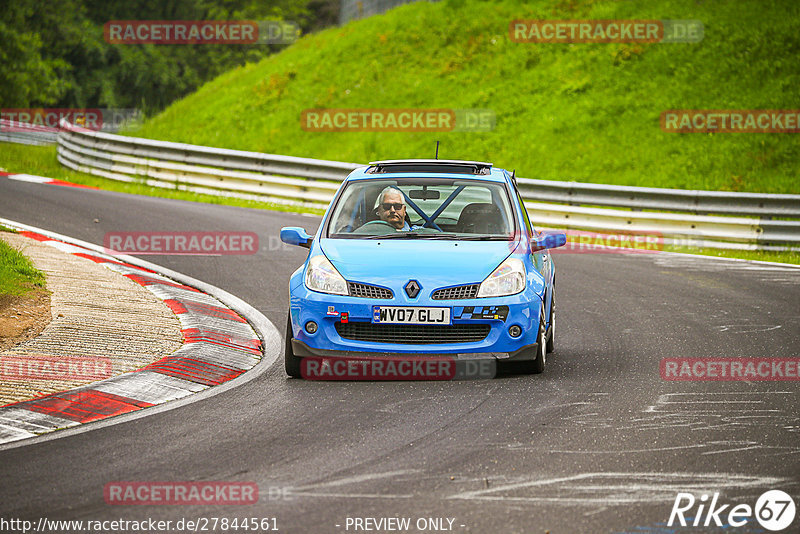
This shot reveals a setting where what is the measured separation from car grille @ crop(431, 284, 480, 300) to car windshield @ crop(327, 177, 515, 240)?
822 millimetres

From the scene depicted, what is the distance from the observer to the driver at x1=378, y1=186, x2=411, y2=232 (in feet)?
28.7

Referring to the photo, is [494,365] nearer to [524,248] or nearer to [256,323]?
[524,248]

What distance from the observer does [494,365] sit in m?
7.95

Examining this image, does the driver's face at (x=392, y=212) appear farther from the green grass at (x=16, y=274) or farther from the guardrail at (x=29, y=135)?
the guardrail at (x=29, y=135)

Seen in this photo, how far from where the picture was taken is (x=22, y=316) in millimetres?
9031

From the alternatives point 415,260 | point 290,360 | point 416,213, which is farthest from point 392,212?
point 290,360

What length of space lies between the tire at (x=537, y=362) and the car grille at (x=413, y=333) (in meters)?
0.47

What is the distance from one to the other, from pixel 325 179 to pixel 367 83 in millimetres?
8445

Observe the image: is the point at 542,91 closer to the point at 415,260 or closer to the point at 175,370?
the point at 415,260

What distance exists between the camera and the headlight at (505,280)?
25.5 feet

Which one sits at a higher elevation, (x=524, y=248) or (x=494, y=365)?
(x=524, y=248)

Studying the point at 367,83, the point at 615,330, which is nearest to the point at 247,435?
the point at 615,330

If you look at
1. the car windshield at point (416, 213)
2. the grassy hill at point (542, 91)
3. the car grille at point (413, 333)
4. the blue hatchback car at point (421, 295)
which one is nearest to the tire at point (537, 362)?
the blue hatchback car at point (421, 295)

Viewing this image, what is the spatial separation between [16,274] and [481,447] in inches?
237
